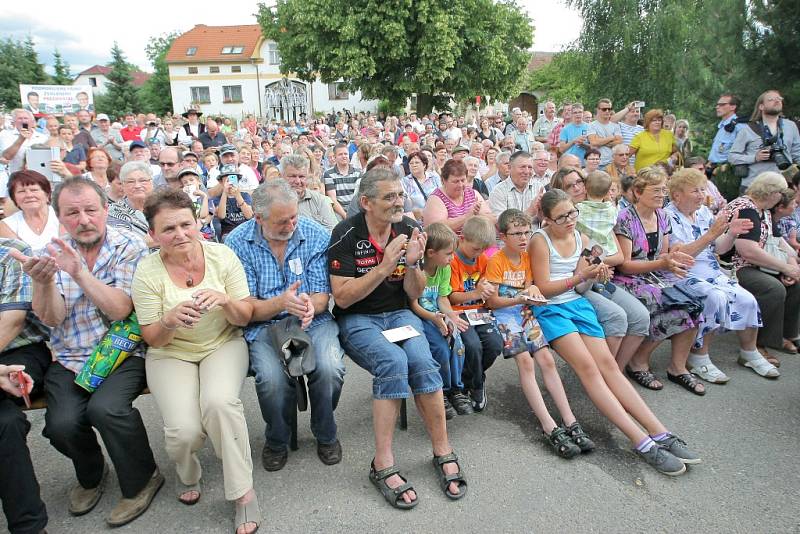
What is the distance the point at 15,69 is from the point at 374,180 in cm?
5184

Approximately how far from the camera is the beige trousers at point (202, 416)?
98.7 inches

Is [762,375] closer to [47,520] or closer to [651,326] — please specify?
[651,326]

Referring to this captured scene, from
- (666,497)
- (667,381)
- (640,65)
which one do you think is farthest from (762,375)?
(640,65)

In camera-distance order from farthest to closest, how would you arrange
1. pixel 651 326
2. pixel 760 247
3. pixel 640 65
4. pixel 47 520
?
pixel 640 65 < pixel 760 247 < pixel 651 326 < pixel 47 520

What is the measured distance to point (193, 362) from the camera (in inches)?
110

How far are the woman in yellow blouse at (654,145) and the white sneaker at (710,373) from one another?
Result: 147 inches

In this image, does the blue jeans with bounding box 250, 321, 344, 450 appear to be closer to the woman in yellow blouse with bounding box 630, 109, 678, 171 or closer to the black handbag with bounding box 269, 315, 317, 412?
the black handbag with bounding box 269, 315, 317, 412

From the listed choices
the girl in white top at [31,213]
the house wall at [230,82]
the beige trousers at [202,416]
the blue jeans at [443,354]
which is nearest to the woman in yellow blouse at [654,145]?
the blue jeans at [443,354]

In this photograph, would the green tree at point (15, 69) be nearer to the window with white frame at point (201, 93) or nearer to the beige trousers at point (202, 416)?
the window with white frame at point (201, 93)

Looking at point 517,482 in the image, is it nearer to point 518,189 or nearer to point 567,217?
point 567,217

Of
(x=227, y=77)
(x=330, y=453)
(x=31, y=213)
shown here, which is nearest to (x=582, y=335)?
(x=330, y=453)

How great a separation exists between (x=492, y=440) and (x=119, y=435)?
6.93ft

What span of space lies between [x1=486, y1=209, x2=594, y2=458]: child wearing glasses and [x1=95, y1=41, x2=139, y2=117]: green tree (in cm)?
4868

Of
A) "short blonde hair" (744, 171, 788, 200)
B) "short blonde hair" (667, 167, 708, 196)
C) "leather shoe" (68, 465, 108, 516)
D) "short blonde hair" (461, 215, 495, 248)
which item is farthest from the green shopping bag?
"short blonde hair" (744, 171, 788, 200)
